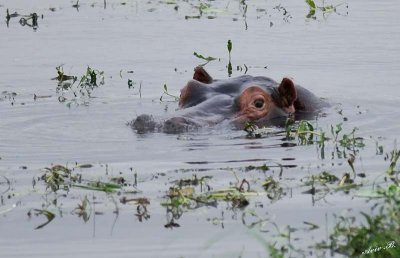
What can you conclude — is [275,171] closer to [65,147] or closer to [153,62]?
[65,147]

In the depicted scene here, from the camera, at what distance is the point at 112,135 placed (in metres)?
11.7

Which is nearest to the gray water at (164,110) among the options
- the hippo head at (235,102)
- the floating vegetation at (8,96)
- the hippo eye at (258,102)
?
the floating vegetation at (8,96)

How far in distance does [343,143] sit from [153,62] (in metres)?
5.83

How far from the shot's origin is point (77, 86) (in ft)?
46.8

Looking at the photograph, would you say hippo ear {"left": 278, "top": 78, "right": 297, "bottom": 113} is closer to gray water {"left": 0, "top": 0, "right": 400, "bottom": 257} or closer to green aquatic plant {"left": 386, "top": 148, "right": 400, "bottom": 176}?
gray water {"left": 0, "top": 0, "right": 400, "bottom": 257}

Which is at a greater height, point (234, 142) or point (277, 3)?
point (277, 3)

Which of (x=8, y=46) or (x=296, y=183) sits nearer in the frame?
(x=296, y=183)

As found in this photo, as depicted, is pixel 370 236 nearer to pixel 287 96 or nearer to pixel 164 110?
pixel 287 96

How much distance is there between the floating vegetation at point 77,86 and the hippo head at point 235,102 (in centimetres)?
167

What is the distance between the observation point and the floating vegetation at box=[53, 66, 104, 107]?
545 inches

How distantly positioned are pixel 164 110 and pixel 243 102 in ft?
4.28

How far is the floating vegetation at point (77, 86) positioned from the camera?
13852 mm

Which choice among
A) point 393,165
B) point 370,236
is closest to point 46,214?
point 370,236

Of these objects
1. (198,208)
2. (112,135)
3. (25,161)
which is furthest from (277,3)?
(198,208)
